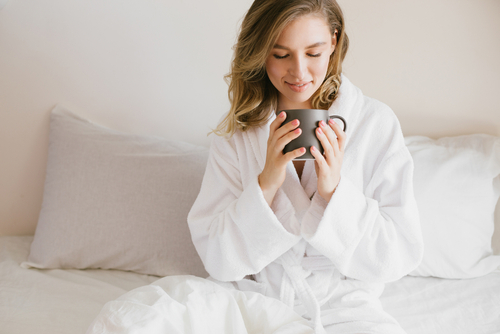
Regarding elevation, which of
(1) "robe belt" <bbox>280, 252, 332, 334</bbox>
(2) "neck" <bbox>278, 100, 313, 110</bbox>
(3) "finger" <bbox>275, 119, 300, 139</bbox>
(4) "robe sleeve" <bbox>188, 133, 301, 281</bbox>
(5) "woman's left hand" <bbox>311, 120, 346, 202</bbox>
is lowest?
(1) "robe belt" <bbox>280, 252, 332, 334</bbox>

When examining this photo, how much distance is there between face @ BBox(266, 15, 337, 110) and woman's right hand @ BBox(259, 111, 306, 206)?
0.17m

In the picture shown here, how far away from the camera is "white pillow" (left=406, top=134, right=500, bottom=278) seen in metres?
1.37

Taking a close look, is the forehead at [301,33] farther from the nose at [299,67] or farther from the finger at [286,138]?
the finger at [286,138]

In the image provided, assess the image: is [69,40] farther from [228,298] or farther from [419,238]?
[419,238]

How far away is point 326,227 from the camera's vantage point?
97 centimetres

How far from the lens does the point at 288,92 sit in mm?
1088

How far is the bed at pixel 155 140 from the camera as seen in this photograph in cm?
137

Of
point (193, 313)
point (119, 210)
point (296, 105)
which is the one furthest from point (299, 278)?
point (119, 210)

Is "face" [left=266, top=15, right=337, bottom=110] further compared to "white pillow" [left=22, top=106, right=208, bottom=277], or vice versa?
"white pillow" [left=22, top=106, right=208, bottom=277]

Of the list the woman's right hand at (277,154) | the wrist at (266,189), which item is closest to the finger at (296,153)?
the woman's right hand at (277,154)

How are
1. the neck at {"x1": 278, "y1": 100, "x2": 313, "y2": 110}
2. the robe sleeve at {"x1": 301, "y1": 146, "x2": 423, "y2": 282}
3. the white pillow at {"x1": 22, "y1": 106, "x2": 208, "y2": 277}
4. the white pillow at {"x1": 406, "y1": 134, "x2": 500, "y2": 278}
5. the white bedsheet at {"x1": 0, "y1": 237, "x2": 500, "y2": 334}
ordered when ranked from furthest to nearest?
the white pillow at {"x1": 22, "y1": 106, "x2": 208, "y2": 277} < the white pillow at {"x1": 406, "y1": 134, "x2": 500, "y2": 278} < the neck at {"x1": 278, "y1": 100, "x2": 313, "y2": 110} < the white bedsheet at {"x1": 0, "y1": 237, "x2": 500, "y2": 334} < the robe sleeve at {"x1": 301, "y1": 146, "x2": 423, "y2": 282}

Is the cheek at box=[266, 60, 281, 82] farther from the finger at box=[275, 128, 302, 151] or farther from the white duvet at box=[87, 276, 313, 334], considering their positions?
the white duvet at box=[87, 276, 313, 334]

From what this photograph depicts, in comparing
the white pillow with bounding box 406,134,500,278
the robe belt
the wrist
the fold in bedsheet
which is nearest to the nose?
the wrist

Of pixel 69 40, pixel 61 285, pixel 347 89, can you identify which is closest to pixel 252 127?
pixel 347 89
